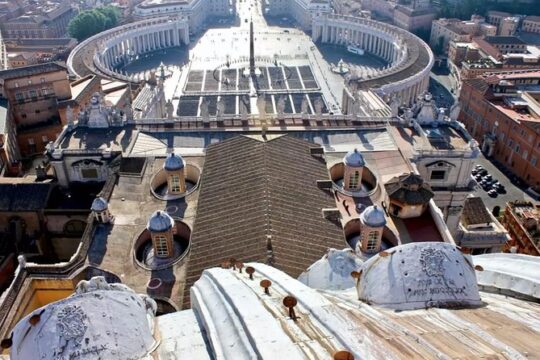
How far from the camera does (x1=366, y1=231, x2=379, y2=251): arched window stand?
43312 millimetres

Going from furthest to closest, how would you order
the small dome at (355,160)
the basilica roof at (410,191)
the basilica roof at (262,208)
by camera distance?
1. the small dome at (355,160)
2. the basilica roof at (410,191)
3. the basilica roof at (262,208)

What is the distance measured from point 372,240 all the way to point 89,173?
3762 cm

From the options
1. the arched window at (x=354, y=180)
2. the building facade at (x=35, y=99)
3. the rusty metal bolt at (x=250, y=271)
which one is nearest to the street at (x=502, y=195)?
the arched window at (x=354, y=180)

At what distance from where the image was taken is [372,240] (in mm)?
43875

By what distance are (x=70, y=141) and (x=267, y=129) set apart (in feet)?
86.1

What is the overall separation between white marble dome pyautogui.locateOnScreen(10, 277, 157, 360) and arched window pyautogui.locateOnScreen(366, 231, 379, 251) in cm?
2895

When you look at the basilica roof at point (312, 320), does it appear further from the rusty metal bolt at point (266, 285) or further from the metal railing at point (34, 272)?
the metal railing at point (34, 272)

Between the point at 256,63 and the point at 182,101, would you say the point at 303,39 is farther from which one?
the point at 182,101

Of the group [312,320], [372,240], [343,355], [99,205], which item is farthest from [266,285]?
[99,205]

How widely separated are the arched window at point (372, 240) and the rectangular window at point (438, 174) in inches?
881

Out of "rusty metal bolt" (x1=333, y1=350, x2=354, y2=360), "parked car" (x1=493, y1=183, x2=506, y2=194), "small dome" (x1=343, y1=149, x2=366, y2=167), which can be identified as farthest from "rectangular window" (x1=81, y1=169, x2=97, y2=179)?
"parked car" (x1=493, y1=183, x2=506, y2=194)

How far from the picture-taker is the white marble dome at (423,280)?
1845cm

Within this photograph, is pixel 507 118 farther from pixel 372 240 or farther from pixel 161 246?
pixel 161 246

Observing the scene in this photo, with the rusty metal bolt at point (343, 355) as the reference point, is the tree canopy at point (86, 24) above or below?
below
